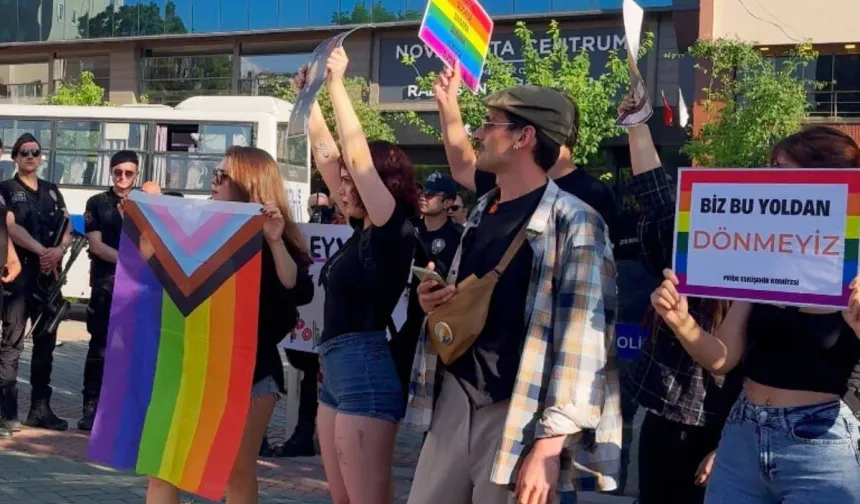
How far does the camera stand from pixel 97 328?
26.3 ft

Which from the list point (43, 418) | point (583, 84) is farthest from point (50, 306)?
point (583, 84)

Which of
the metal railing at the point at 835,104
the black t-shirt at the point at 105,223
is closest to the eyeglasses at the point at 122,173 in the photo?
the black t-shirt at the point at 105,223

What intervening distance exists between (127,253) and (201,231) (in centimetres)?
36

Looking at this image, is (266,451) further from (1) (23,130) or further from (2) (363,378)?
(1) (23,130)

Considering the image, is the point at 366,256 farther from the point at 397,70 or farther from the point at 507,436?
the point at 397,70

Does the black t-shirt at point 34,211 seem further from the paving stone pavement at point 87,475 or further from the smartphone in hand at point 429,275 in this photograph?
the smartphone in hand at point 429,275

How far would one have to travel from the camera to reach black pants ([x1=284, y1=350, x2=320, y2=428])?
7305 millimetres

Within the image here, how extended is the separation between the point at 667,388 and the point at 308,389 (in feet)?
13.8

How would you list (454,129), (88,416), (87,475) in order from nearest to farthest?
1. (454,129)
2. (87,475)
3. (88,416)

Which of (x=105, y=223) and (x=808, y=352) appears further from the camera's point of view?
(x=105, y=223)

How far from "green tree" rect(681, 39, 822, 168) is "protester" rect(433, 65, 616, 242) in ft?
52.4

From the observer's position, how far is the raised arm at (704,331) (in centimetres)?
287

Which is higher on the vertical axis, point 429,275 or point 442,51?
point 442,51

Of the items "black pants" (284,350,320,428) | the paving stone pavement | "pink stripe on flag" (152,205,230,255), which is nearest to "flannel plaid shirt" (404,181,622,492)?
"pink stripe on flag" (152,205,230,255)
